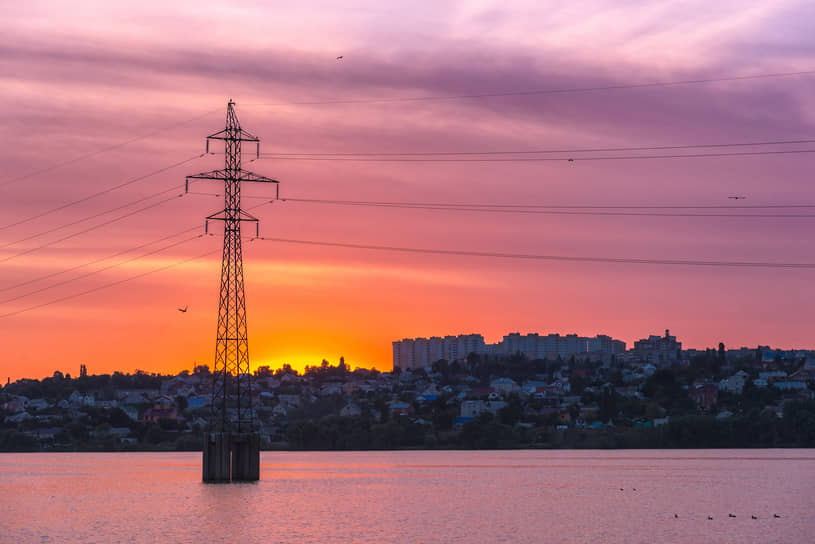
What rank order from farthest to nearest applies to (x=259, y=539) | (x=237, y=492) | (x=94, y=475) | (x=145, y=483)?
(x=94, y=475)
(x=145, y=483)
(x=237, y=492)
(x=259, y=539)

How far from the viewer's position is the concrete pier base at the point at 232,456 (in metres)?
122

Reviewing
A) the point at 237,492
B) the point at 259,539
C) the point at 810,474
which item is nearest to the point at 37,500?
the point at 237,492

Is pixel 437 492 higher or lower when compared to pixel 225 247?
lower

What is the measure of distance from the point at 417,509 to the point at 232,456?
1866 cm

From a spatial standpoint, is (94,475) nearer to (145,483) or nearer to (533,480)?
(145,483)

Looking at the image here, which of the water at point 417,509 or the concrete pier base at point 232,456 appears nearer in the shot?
the water at point 417,509

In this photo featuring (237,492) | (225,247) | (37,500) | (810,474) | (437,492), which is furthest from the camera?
(810,474)

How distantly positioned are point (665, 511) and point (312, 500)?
36.0 meters

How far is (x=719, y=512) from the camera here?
11288cm

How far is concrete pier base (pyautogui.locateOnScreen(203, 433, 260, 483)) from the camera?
122 m

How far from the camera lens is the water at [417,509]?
3625 inches

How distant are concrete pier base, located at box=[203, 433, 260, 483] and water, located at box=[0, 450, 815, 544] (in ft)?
7.40

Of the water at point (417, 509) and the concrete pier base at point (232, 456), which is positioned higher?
the concrete pier base at point (232, 456)

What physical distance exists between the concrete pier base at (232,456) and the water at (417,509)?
2256mm
